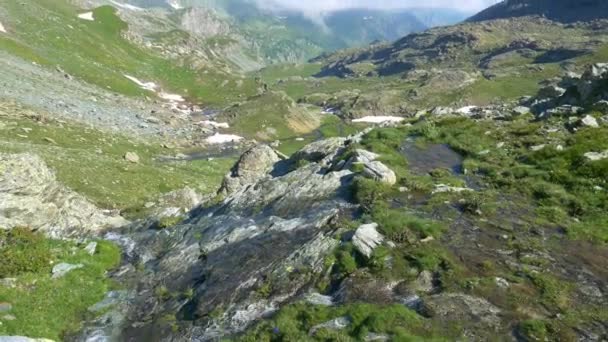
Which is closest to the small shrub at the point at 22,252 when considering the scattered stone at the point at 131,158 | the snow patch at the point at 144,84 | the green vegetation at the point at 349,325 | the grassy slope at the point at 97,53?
the green vegetation at the point at 349,325

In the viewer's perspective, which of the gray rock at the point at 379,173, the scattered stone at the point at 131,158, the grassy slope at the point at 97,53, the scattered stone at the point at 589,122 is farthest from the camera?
the grassy slope at the point at 97,53

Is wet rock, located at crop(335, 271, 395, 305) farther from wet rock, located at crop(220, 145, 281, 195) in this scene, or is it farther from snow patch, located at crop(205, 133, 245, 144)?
snow patch, located at crop(205, 133, 245, 144)

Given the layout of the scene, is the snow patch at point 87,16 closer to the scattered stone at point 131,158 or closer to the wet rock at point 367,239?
the scattered stone at point 131,158

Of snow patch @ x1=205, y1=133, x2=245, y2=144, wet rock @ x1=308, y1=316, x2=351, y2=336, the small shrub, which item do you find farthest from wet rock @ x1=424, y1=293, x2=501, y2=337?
snow patch @ x1=205, y1=133, x2=245, y2=144

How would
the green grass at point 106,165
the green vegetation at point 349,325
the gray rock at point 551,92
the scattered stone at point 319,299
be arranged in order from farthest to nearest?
the gray rock at point 551,92
the green grass at point 106,165
the scattered stone at point 319,299
the green vegetation at point 349,325

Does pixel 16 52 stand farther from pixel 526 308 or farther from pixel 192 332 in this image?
pixel 526 308

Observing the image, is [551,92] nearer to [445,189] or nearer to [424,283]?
[445,189]

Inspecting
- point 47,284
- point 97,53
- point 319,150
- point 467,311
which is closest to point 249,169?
point 319,150
